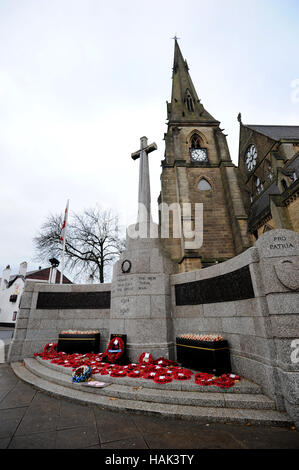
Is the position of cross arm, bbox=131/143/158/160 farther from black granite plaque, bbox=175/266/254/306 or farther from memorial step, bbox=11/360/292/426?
memorial step, bbox=11/360/292/426

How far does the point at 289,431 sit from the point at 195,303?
3.60 meters

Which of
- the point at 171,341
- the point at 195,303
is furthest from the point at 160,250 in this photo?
the point at 171,341

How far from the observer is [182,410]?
3.58m

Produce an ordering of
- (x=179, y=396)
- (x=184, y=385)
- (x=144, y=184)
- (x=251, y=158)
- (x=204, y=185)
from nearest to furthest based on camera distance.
A: (x=179, y=396) < (x=184, y=385) < (x=144, y=184) < (x=204, y=185) < (x=251, y=158)

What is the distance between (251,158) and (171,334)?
29261mm

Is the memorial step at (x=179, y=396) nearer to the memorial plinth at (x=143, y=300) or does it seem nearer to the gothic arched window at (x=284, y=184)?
the memorial plinth at (x=143, y=300)

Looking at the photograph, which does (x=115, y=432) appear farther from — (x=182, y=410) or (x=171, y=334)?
(x=171, y=334)

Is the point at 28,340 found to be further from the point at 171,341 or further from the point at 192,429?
the point at 192,429

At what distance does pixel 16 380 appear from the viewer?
5.83m

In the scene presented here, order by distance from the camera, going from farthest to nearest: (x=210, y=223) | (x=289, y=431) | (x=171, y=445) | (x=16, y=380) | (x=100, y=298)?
(x=210, y=223) < (x=100, y=298) < (x=16, y=380) < (x=289, y=431) < (x=171, y=445)

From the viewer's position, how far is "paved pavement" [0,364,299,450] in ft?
8.89

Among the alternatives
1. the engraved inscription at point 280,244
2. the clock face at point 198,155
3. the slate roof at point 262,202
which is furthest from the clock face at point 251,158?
the engraved inscription at point 280,244

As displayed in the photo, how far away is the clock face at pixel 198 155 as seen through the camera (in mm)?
23484

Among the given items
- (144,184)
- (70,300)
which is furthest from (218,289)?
(70,300)
